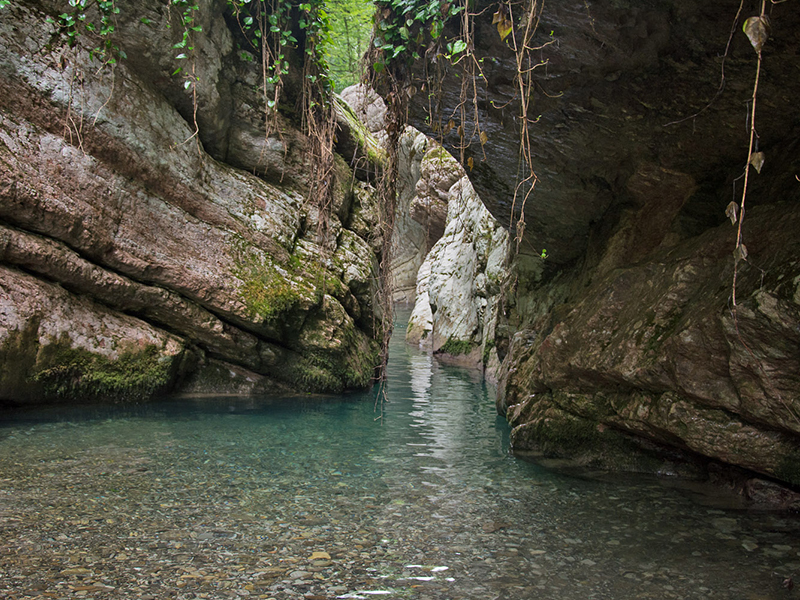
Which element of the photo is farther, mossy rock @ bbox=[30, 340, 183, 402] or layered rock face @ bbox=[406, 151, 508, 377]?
layered rock face @ bbox=[406, 151, 508, 377]

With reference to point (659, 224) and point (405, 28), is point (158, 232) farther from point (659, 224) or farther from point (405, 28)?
point (659, 224)

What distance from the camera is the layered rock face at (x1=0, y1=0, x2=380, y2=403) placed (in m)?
6.30

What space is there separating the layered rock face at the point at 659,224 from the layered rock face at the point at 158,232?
9.99 feet

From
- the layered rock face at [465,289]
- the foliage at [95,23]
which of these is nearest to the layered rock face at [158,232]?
the foliage at [95,23]

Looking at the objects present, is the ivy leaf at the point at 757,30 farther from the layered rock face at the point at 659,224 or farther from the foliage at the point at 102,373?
the foliage at the point at 102,373

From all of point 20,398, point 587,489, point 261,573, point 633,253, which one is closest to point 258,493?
point 261,573

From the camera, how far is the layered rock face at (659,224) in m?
3.72

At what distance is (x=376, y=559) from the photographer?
321cm

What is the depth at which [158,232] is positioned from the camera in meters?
7.30

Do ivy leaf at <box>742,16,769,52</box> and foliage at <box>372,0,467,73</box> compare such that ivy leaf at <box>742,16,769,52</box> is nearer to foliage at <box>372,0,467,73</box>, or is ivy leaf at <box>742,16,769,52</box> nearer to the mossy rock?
foliage at <box>372,0,467,73</box>

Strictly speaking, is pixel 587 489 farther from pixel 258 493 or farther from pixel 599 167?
pixel 599 167

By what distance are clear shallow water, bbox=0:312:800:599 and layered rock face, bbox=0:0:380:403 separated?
4.07 ft

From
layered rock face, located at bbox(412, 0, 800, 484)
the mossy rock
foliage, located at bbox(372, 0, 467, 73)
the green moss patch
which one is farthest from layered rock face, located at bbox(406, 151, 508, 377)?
the mossy rock

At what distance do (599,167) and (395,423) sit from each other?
3.60 metres
